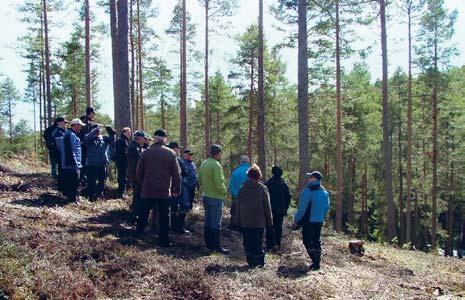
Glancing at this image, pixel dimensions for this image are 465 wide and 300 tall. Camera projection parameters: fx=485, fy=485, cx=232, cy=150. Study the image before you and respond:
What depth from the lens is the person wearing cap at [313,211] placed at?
33.0 feet

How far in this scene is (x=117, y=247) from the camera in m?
8.01

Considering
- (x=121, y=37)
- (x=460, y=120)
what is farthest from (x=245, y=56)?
(x=121, y=37)

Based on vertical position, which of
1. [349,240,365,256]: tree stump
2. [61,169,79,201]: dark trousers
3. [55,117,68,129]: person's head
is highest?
[55,117,68,129]: person's head

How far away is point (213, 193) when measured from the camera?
970 cm

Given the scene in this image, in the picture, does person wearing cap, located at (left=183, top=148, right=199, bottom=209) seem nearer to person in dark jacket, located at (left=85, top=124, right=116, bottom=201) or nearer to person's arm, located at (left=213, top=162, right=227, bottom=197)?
person's arm, located at (left=213, top=162, right=227, bottom=197)

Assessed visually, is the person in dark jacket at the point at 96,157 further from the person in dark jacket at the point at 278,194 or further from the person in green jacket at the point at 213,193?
the person in dark jacket at the point at 278,194

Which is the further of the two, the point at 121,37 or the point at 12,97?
the point at 12,97

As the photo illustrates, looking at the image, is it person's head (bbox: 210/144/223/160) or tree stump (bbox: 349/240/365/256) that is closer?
person's head (bbox: 210/144/223/160)

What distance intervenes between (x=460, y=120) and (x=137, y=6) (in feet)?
72.9

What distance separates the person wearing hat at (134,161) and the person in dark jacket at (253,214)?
2.24m

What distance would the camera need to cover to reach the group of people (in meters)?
8.91

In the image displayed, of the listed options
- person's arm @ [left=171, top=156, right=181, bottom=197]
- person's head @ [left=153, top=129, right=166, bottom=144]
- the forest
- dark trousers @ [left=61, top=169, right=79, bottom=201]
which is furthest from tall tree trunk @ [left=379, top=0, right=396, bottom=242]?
person's head @ [left=153, top=129, right=166, bottom=144]

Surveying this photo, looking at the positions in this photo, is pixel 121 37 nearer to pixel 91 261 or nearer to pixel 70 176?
pixel 70 176

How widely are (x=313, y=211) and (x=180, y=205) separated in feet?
9.40
